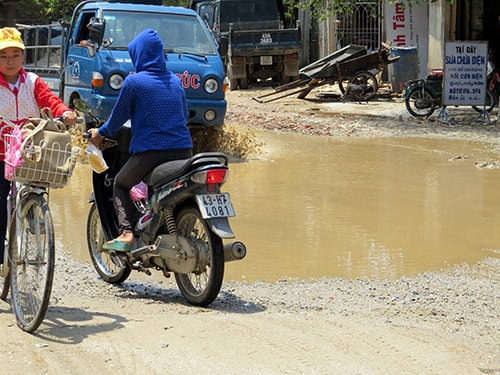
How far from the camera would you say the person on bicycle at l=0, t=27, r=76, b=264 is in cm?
530

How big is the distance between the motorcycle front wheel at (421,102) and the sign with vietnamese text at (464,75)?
0.59m

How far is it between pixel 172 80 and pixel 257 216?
330 cm

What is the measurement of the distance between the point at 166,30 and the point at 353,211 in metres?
4.08

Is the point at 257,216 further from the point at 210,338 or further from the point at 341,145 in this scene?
the point at 341,145

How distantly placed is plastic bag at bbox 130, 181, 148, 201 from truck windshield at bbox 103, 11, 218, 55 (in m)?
5.57

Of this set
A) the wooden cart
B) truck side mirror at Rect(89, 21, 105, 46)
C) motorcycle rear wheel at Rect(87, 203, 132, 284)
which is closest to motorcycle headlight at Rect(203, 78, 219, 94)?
truck side mirror at Rect(89, 21, 105, 46)

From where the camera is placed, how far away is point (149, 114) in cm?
557

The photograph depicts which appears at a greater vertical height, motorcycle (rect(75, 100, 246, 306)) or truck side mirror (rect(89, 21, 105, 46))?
truck side mirror (rect(89, 21, 105, 46))

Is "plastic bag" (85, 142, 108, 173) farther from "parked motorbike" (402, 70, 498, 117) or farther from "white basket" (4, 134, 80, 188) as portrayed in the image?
"parked motorbike" (402, 70, 498, 117)

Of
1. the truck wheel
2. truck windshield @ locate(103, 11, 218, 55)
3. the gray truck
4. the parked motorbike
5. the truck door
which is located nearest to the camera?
the truck door

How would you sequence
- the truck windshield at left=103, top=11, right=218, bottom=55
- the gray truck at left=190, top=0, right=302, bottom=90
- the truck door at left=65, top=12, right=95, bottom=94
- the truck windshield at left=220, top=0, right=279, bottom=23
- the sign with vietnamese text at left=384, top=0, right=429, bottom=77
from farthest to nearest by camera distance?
the truck windshield at left=220, top=0, right=279, bottom=23
the gray truck at left=190, top=0, right=302, bottom=90
the sign with vietnamese text at left=384, top=0, right=429, bottom=77
the truck windshield at left=103, top=11, right=218, bottom=55
the truck door at left=65, top=12, right=95, bottom=94

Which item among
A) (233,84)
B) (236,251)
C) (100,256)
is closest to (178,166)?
(236,251)

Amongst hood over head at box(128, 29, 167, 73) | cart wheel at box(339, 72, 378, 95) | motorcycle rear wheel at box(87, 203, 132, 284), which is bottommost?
motorcycle rear wheel at box(87, 203, 132, 284)

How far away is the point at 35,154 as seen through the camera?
15.6ft
